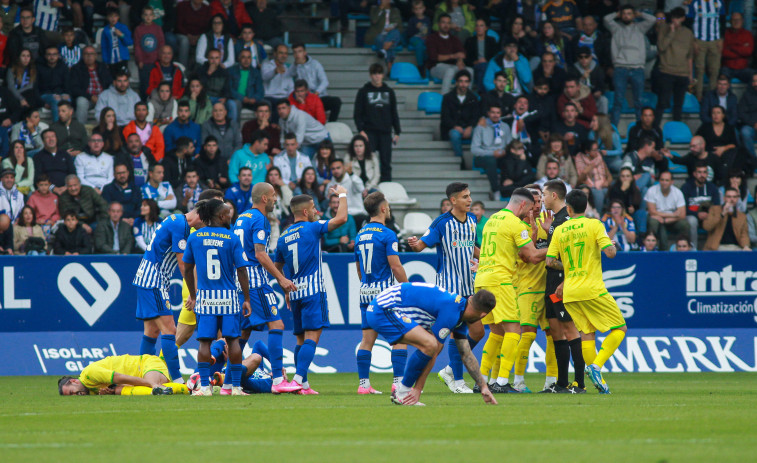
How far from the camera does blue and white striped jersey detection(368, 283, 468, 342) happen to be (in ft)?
32.4

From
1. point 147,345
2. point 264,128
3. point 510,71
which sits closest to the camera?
point 147,345

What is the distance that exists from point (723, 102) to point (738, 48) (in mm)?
2041

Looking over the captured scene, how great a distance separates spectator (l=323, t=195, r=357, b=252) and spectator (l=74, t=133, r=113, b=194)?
4.29m

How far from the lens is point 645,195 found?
70.2 ft

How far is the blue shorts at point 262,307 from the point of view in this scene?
41.7 ft

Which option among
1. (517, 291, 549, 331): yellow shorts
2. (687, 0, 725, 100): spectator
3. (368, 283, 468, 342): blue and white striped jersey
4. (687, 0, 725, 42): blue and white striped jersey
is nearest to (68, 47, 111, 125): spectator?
(517, 291, 549, 331): yellow shorts

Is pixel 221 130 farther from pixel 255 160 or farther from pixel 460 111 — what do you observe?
pixel 460 111

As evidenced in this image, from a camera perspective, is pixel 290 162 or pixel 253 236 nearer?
pixel 253 236

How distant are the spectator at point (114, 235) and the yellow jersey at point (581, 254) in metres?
9.15

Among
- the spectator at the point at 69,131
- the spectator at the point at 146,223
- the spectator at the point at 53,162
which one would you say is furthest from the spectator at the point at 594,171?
the spectator at the point at 53,162

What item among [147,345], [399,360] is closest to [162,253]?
[147,345]

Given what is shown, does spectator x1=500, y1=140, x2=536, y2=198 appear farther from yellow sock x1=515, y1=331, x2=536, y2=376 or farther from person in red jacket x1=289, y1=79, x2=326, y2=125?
yellow sock x1=515, y1=331, x2=536, y2=376

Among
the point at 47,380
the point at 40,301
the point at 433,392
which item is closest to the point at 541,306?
the point at 433,392

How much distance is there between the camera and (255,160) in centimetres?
2017
